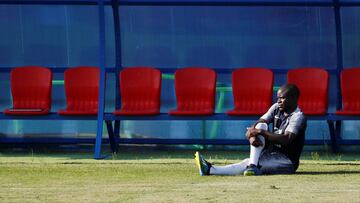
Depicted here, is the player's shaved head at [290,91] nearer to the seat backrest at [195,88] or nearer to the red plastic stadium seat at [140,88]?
the seat backrest at [195,88]

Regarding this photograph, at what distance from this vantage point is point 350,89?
15.3 metres

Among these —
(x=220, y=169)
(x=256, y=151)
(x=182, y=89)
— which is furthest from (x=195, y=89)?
(x=256, y=151)

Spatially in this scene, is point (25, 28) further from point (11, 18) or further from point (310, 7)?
point (310, 7)

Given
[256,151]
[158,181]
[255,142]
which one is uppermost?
[255,142]

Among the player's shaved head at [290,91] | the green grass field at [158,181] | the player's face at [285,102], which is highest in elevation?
the player's shaved head at [290,91]

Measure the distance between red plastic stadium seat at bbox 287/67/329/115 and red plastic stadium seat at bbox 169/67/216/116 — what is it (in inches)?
49.8

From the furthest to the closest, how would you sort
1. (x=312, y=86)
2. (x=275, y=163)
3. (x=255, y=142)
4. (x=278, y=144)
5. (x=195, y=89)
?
(x=195, y=89) < (x=312, y=86) < (x=275, y=163) < (x=278, y=144) < (x=255, y=142)

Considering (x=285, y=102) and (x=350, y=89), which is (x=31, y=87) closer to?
(x=350, y=89)

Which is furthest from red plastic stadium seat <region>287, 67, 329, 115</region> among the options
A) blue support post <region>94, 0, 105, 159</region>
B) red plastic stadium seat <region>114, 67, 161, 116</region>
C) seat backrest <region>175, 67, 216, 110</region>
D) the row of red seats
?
blue support post <region>94, 0, 105, 159</region>

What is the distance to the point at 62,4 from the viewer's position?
52.1ft

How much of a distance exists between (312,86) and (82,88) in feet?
12.1

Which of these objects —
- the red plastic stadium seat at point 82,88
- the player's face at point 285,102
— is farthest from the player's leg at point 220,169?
the red plastic stadium seat at point 82,88

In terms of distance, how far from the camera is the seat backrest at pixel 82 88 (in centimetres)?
1552

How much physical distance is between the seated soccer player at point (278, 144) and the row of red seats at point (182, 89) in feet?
11.7
